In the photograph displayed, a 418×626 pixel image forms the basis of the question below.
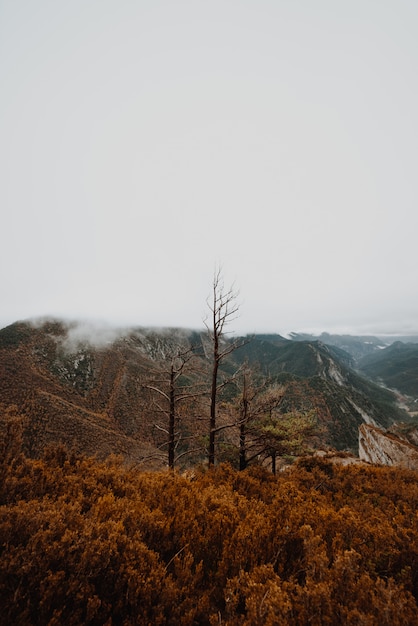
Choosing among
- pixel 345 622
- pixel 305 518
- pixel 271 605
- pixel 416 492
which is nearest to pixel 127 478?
pixel 305 518

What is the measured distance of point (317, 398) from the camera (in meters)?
137

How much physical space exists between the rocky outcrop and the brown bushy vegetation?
2099 cm

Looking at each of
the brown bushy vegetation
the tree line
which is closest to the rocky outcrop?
the tree line

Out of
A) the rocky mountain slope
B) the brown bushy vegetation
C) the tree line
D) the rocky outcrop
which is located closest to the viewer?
the brown bushy vegetation

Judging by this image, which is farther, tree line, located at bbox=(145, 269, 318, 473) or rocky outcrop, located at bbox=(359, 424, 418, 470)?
rocky outcrop, located at bbox=(359, 424, 418, 470)

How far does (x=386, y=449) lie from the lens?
82.7ft

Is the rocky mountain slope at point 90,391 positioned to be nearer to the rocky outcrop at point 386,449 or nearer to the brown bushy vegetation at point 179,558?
the rocky outcrop at point 386,449

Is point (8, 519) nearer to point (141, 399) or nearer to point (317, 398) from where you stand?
point (141, 399)

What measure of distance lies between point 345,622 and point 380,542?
2.21 m

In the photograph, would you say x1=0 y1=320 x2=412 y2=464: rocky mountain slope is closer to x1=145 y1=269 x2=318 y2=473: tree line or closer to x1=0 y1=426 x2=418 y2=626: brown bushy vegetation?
x1=145 y1=269 x2=318 y2=473: tree line

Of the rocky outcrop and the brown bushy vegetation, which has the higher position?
the brown bushy vegetation

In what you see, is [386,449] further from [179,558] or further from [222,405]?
[179,558]

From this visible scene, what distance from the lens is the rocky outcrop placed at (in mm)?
21864

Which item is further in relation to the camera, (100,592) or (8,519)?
(8,519)
